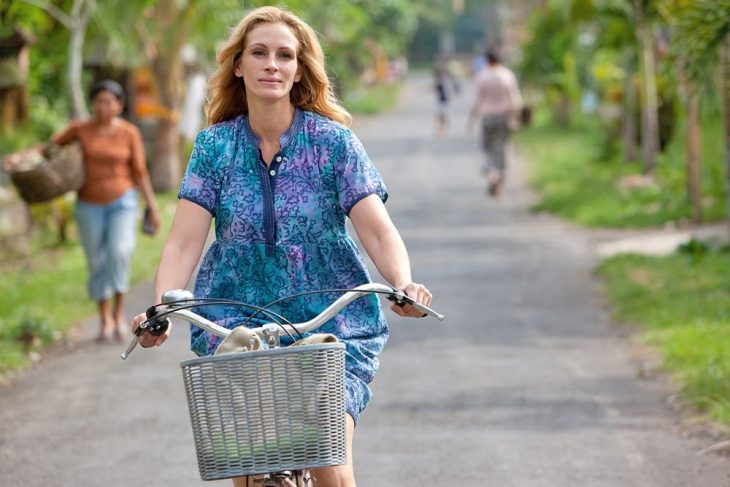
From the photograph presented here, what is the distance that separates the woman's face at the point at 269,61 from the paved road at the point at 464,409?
2715 millimetres

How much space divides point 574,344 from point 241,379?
6.94 m

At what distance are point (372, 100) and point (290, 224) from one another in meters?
52.4

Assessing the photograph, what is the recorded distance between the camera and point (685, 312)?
1108cm

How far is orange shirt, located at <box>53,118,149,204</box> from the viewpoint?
10953 millimetres

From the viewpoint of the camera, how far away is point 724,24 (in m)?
10.2

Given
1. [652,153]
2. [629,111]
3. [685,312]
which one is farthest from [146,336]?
[629,111]

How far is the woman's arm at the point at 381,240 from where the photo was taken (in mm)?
4309

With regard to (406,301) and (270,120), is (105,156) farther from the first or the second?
(406,301)

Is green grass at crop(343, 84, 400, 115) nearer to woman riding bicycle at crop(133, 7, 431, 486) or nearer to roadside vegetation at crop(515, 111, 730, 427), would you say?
roadside vegetation at crop(515, 111, 730, 427)

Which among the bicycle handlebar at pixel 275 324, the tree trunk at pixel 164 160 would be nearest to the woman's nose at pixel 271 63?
the bicycle handlebar at pixel 275 324

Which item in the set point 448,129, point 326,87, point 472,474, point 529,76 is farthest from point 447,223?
point 448,129

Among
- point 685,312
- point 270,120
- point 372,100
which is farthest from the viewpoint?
point 372,100

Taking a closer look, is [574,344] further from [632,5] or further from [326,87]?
[632,5]

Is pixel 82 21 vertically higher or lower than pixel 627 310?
higher
